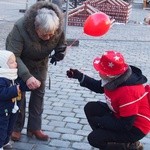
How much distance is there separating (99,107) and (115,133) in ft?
1.44

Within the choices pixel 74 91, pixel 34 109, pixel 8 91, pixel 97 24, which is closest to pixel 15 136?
pixel 34 109

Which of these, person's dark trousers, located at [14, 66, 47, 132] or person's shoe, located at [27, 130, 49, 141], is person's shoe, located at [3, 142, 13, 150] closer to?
person's dark trousers, located at [14, 66, 47, 132]

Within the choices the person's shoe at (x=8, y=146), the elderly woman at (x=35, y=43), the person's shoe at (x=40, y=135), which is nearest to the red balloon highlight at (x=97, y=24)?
the elderly woman at (x=35, y=43)

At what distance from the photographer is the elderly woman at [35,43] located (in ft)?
13.1

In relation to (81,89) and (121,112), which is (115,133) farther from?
(81,89)

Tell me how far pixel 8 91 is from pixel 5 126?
421 mm

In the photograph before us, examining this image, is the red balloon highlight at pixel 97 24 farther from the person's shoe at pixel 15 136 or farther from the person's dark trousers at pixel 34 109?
the person's shoe at pixel 15 136

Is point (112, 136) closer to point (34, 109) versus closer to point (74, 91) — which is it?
point (34, 109)

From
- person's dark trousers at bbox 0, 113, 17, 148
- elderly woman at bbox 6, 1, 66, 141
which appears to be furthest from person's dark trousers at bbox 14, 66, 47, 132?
person's dark trousers at bbox 0, 113, 17, 148

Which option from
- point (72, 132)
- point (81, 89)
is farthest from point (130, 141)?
point (81, 89)

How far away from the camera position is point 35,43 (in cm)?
421

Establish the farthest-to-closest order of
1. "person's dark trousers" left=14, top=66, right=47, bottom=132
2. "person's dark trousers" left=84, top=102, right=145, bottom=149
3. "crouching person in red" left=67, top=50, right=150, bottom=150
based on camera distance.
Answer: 1. "person's dark trousers" left=14, top=66, right=47, bottom=132
2. "person's dark trousers" left=84, top=102, right=145, bottom=149
3. "crouching person in red" left=67, top=50, right=150, bottom=150

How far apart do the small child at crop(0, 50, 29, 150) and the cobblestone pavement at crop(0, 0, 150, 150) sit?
45 cm

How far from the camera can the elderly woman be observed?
4004 millimetres
